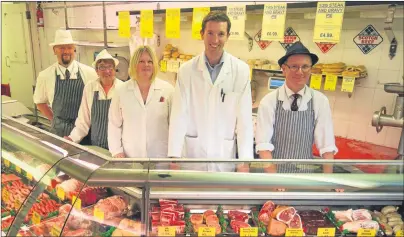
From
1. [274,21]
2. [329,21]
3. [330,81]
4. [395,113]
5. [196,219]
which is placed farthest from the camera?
[330,81]

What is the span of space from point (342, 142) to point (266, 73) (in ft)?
4.37

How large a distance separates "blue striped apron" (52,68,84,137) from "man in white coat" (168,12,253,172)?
5.64 feet

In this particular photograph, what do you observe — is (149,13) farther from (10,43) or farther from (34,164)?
(10,43)

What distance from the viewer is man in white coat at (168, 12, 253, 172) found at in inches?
104

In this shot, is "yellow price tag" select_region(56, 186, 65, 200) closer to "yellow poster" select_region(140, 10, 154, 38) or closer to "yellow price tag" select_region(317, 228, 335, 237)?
"yellow price tag" select_region(317, 228, 335, 237)

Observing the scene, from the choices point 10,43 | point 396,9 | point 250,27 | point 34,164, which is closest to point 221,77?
point 34,164

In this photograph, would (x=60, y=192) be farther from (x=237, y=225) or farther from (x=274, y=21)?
(x=274, y=21)

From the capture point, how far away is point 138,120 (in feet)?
9.27

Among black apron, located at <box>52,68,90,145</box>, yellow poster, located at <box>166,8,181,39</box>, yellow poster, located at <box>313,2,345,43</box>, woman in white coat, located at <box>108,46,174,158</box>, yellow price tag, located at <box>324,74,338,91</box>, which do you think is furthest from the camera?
black apron, located at <box>52,68,90,145</box>

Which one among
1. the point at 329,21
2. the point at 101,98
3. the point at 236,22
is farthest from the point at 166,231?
the point at 101,98

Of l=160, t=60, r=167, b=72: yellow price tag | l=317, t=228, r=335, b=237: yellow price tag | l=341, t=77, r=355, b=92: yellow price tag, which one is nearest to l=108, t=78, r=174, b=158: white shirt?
l=317, t=228, r=335, b=237: yellow price tag

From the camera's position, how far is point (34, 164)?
2.17 m

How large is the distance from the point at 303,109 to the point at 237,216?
1.06m

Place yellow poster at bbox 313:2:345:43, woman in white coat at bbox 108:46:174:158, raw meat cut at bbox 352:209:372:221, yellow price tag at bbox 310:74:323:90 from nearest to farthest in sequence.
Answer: raw meat cut at bbox 352:209:372:221 → yellow poster at bbox 313:2:345:43 → woman in white coat at bbox 108:46:174:158 → yellow price tag at bbox 310:74:323:90
